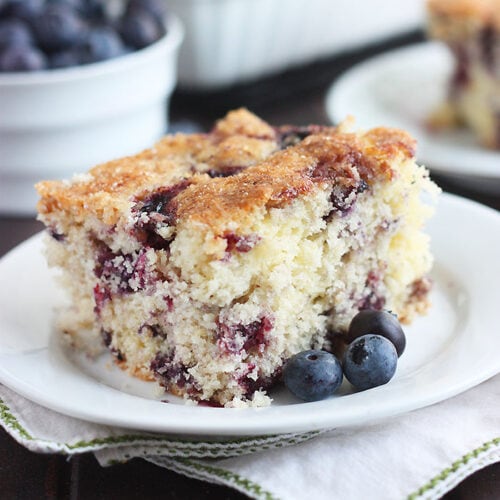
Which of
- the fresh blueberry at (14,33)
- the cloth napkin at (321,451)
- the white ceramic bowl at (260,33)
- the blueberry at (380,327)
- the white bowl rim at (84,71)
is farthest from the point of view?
the white ceramic bowl at (260,33)

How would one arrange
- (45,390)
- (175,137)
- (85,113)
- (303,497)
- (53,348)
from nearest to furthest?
(303,497) < (45,390) < (53,348) < (175,137) < (85,113)

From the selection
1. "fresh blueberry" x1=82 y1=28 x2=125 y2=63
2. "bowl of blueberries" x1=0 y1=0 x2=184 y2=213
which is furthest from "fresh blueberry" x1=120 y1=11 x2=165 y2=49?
"fresh blueberry" x1=82 y1=28 x2=125 y2=63

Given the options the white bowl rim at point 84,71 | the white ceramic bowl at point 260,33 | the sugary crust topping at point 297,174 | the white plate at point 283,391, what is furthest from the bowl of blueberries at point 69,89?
the sugary crust topping at point 297,174

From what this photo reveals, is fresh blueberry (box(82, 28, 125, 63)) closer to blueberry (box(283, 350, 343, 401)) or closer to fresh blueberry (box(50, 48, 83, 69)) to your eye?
fresh blueberry (box(50, 48, 83, 69))

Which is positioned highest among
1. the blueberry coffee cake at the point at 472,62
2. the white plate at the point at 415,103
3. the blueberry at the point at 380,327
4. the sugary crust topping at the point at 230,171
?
the sugary crust topping at the point at 230,171

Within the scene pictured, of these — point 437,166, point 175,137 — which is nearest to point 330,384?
point 175,137

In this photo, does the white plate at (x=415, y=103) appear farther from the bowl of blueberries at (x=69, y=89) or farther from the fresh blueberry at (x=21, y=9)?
the fresh blueberry at (x=21, y=9)

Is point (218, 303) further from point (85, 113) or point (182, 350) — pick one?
point (85, 113)
